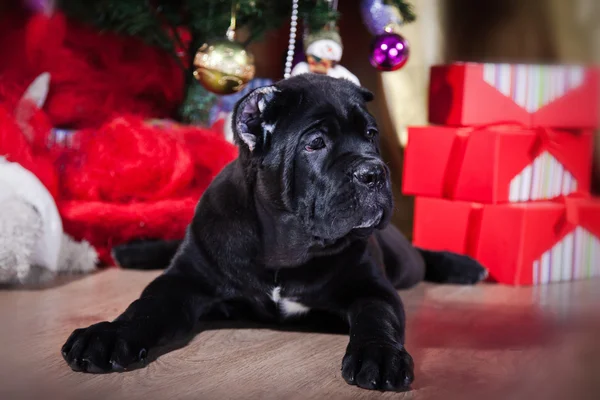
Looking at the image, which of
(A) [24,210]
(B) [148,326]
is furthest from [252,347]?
(A) [24,210]

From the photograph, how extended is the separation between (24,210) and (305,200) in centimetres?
100

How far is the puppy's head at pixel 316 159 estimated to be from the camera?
1477 millimetres

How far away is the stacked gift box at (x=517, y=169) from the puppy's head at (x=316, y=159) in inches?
38.1

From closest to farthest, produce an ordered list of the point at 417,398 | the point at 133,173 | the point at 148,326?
the point at 417,398
the point at 148,326
the point at 133,173

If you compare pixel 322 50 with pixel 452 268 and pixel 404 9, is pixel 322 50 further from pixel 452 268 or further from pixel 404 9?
pixel 452 268

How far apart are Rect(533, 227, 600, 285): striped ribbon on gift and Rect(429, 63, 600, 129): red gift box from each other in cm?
41

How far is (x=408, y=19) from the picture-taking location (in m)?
2.71

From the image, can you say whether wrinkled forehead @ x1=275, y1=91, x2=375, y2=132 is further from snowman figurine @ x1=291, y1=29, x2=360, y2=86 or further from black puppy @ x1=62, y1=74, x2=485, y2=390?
snowman figurine @ x1=291, y1=29, x2=360, y2=86

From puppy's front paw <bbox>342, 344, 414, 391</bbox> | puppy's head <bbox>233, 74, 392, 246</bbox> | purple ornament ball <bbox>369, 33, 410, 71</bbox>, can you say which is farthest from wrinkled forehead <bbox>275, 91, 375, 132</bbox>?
purple ornament ball <bbox>369, 33, 410, 71</bbox>

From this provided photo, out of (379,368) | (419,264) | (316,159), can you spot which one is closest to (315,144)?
(316,159)

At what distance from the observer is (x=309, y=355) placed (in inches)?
59.4

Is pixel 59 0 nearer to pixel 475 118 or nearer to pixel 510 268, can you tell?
pixel 475 118

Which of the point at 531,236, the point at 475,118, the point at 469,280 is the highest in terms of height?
the point at 475,118

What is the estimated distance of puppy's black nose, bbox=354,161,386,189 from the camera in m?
1.46
